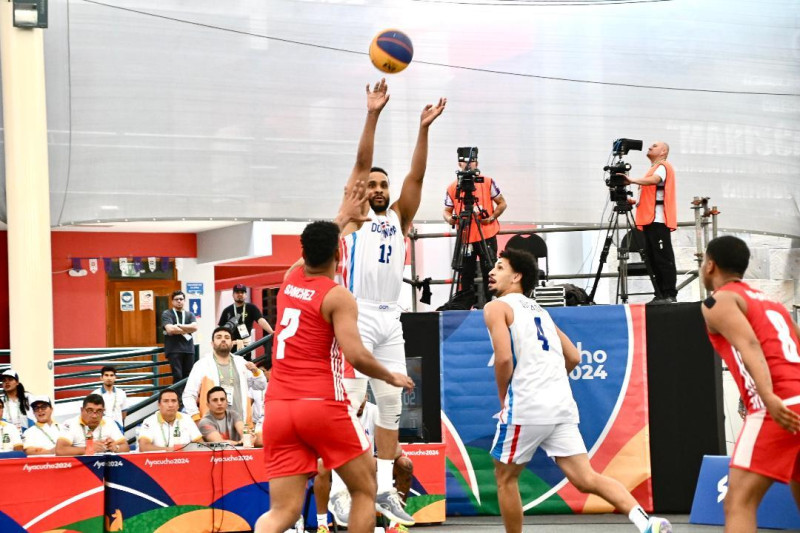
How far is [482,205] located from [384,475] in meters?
5.23

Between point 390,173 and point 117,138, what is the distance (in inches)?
127

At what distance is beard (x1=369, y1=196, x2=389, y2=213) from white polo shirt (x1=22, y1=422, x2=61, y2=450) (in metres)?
4.79

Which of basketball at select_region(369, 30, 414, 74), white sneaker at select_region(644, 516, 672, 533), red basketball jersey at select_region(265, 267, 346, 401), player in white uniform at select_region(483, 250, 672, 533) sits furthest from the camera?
basketball at select_region(369, 30, 414, 74)

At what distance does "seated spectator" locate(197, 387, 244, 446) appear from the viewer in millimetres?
9922

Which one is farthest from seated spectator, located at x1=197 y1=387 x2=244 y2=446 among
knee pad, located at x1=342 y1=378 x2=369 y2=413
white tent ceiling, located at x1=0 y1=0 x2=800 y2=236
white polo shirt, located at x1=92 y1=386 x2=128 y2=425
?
white tent ceiling, located at x1=0 y1=0 x2=800 y2=236

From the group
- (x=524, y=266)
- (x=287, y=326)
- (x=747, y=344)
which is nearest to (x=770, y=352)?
(x=747, y=344)

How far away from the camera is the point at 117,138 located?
1300 centimetres

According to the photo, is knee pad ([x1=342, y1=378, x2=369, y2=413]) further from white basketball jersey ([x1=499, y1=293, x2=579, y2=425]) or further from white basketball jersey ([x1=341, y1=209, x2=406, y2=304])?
white basketball jersey ([x1=499, y1=293, x2=579, y2=425])

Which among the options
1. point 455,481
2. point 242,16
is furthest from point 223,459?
point 242,16

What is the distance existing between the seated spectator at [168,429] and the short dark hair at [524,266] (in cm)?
424

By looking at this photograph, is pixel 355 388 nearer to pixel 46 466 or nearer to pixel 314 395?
pixel 314 395

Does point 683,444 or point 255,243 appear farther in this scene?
point 255,243

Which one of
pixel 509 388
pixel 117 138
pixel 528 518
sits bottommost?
pixel 528 518

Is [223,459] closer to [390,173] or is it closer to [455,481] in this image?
[455,481]
